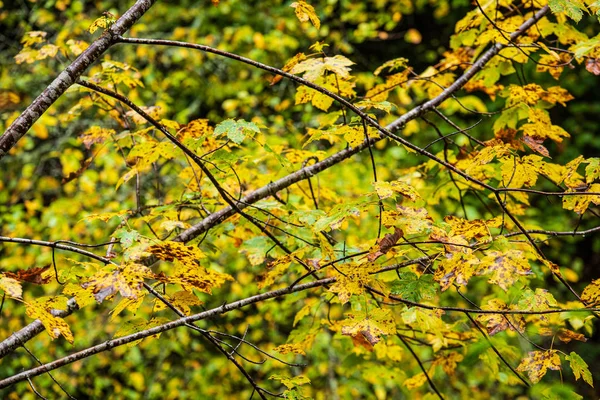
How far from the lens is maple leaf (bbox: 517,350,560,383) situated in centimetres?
116

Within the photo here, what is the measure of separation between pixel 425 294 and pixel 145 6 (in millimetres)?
794

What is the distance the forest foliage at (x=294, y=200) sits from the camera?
3.69 ft

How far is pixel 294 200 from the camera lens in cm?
189

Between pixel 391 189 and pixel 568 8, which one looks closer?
pixel 391 189

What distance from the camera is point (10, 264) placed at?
10.5 ft

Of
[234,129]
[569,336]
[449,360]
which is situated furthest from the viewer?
[449,360]

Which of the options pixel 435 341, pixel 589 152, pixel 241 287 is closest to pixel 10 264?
pixel 241 287

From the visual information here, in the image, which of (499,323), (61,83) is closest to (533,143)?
(499,323)

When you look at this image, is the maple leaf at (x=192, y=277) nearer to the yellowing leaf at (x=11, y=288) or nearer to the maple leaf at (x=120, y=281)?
the maple leaf at (x=120, y=281)

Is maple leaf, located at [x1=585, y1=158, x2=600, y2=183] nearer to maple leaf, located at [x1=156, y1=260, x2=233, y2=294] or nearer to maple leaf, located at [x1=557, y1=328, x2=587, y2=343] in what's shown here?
maple leaf, located at [x1=557, y1=328, x2=587, y2=343]

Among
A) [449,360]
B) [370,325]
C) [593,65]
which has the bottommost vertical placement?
[449,360]

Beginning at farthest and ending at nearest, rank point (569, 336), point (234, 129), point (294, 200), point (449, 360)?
point (294, 200) → point (449, 360) → point (569, 336) → point (234, 129)

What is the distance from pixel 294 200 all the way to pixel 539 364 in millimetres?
939

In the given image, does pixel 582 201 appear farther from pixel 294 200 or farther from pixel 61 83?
pixel 61 83
